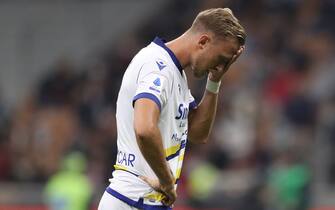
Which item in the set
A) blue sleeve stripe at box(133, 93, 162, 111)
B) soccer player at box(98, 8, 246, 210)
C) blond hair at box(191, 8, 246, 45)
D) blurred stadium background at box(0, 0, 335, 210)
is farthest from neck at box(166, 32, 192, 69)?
blurred stadium background at box(0, 0, 335, 210)

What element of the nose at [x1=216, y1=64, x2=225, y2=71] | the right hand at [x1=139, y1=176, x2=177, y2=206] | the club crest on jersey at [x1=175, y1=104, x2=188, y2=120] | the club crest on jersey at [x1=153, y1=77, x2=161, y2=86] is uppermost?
the nose at [x1=216, y1=64, x2=225, y2=71]

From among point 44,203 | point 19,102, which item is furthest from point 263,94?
point 19,102

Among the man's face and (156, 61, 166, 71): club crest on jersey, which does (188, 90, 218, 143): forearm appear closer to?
the man's face

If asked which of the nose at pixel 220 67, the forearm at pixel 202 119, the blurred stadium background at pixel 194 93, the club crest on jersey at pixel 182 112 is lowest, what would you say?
the blurred stadium background at pixel 194 93

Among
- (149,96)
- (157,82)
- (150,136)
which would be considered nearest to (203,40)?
(157,82)

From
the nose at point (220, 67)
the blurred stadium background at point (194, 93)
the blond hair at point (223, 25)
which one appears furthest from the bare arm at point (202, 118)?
the blurred stadium background at point (194, 93)

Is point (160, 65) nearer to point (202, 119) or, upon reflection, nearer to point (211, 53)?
point (211, 53)

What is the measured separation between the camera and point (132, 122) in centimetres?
572

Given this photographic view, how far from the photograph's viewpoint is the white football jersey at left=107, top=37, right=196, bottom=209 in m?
5.66

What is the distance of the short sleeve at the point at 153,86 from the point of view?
5.48 meters

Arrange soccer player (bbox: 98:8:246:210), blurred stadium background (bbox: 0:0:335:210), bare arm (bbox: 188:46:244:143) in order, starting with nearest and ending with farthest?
soccer player (bbox: 98:8:246:210), bare arm (bbox: 188:46:244:143), blurred stadium background (bbox: 0:0:335:210)

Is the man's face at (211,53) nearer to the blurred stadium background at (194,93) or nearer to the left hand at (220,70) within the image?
the left hand at (220,70)

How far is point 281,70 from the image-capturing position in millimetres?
15578

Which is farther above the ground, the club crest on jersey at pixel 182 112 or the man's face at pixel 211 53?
the man's face at pixel 211 53
